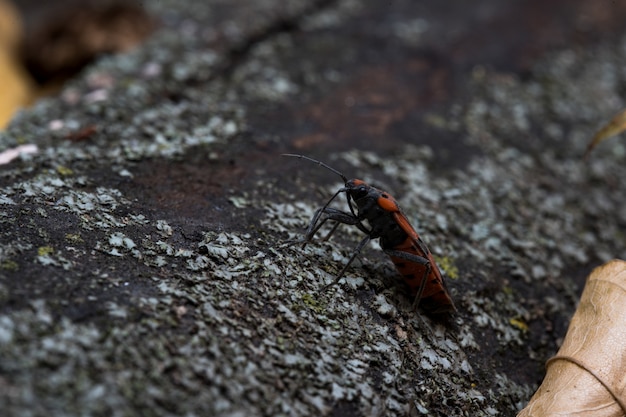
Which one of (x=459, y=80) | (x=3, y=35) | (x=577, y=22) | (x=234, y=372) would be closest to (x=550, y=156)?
(x=459, y=80)

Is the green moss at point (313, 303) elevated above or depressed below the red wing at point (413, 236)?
below

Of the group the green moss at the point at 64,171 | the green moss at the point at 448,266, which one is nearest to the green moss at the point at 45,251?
the green moss at the point at 64,171

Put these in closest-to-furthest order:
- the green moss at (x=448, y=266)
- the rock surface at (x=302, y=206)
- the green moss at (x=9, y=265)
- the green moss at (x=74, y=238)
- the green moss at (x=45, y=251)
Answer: the rock surface at (x=302, y=206)
the green moss at (x=9, y=265)
the green moss at (x=45, y=251)
the green moss at (x=74, y=238)
the green moss at (x=448, y=266)

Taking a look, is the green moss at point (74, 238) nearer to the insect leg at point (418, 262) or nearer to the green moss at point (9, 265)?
the green moss at point (9, 265)

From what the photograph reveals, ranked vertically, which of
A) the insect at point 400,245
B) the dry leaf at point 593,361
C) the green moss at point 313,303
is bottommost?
the dry leaf at point 593,361

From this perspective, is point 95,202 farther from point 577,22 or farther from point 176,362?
point 577,22

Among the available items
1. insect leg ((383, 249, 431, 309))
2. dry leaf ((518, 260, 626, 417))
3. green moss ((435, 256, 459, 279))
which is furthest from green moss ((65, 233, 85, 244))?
dry leaf ((518, 260, 626, 417))
